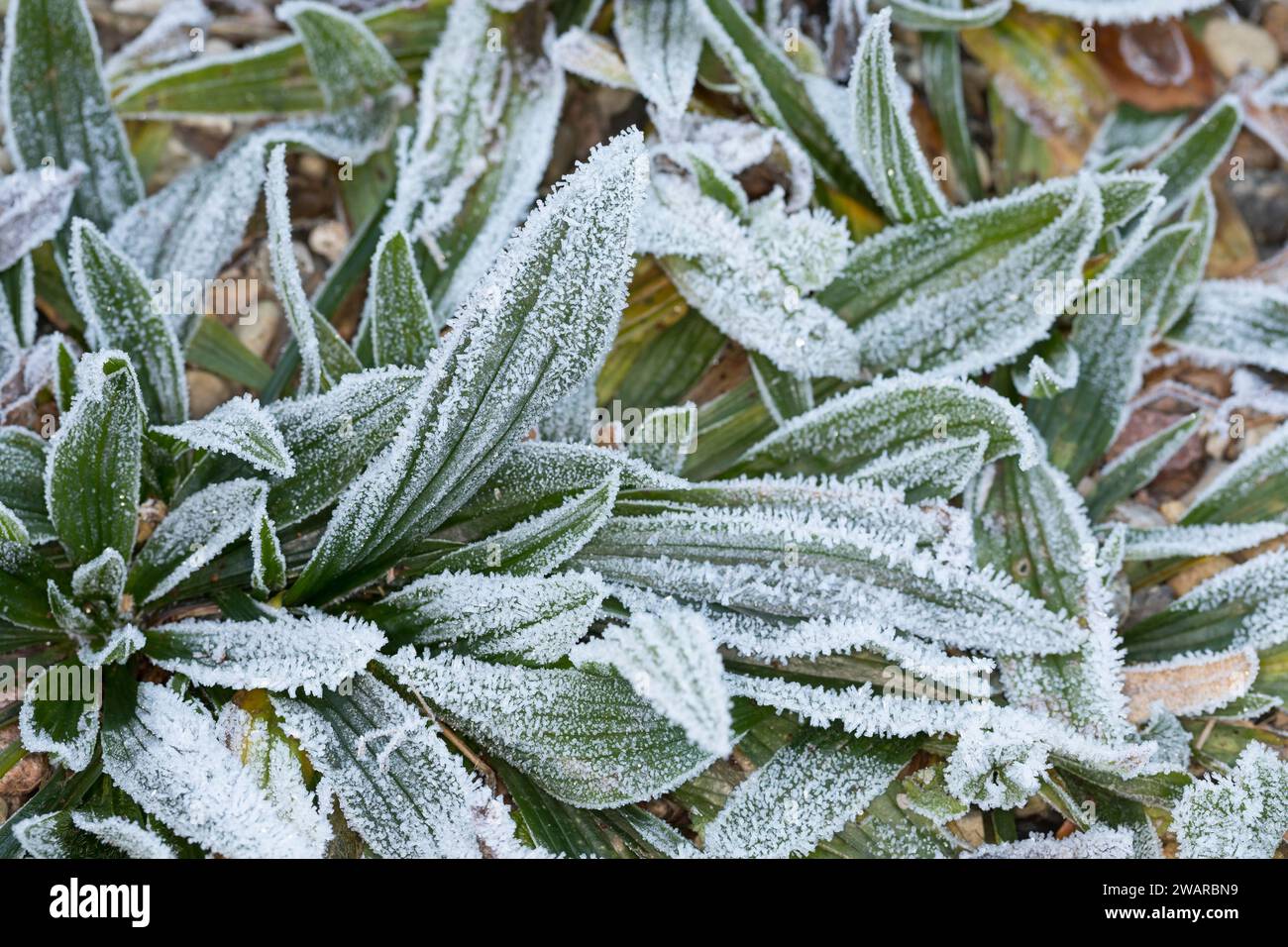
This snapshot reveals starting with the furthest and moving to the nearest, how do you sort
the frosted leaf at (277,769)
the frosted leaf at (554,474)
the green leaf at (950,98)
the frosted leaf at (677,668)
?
the green leaf at (950,98), the frosted leaf at (554,474), the frosted leaf at (277,769), the frosted leaf at (677,668)

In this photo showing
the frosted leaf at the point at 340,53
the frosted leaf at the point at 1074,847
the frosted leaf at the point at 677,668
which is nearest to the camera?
the frosted leaf at the point at 677,668

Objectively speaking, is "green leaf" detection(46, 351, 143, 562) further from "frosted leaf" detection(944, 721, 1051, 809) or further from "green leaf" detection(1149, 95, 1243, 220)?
"green leaf" detection(1149, 95, 1243, 220)

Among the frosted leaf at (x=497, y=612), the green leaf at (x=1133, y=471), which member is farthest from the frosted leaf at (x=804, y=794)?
the green leaf at (x=1133, y=471)

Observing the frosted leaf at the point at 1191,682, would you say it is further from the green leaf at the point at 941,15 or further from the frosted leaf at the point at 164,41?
the frosted leaf at the point at 164,41

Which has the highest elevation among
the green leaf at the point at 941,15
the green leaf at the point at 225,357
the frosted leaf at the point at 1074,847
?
the green leaf at the point at 941,15

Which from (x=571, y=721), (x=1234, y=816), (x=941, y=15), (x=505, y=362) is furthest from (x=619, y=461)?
(x=941, y=15)

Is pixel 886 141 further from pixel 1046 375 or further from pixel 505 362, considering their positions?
pixel 505 362
